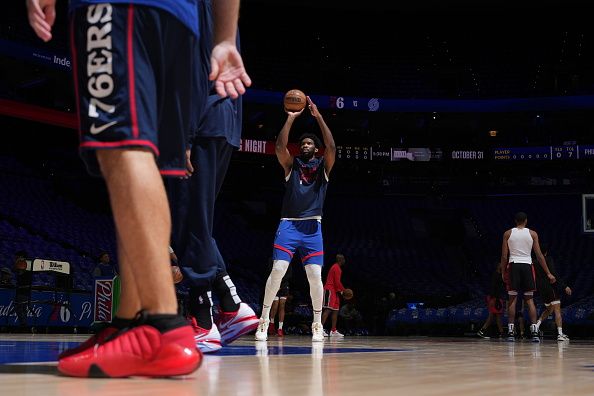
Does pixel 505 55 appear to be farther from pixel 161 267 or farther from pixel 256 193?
pixel 161 267

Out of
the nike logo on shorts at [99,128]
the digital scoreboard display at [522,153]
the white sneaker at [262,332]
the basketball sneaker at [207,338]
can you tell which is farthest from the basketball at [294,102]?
the digital scoreboard display at [522,153]

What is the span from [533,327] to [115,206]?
8025 mm

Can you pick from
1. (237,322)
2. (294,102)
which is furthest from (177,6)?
(294,102)

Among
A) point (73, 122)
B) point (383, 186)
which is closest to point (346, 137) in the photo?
point (383, 186)

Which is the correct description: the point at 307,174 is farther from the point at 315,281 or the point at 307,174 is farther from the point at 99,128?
the point at 99,128

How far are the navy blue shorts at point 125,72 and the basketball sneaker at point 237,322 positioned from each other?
58.6 inches

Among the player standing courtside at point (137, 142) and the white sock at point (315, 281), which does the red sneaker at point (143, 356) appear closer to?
the player standing courtside at point (137, 142)

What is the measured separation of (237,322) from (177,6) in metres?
1.68

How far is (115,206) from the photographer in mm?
1566

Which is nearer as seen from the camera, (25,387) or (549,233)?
(25,387)

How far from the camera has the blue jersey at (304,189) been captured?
659 centimetres

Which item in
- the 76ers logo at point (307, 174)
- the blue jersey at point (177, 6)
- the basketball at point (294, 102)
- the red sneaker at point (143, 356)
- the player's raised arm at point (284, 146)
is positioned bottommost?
the red sneaker at point (143, 356)

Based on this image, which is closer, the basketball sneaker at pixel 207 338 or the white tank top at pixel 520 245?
the basketball sneaker at pixel 207 338

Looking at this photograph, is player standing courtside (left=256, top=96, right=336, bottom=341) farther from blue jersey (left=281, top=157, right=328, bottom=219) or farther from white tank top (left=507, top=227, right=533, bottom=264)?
white tank top (left=507, top=227, right=533, bottom=264)
